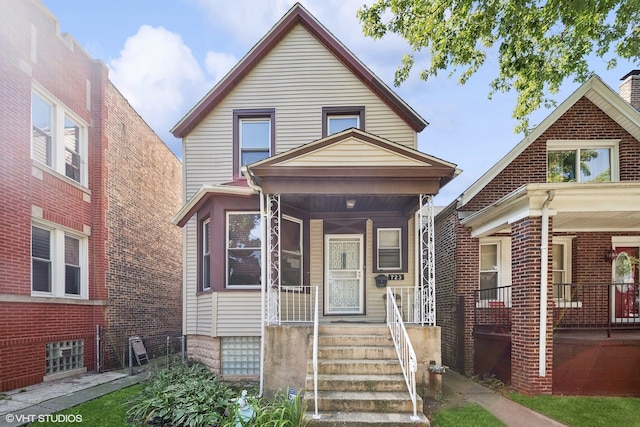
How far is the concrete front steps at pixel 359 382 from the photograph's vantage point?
5402 mm

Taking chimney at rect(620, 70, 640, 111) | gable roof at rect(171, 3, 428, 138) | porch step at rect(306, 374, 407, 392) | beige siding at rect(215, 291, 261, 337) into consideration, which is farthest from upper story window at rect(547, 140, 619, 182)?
beige siding at rect(215, 291, 261, 337)

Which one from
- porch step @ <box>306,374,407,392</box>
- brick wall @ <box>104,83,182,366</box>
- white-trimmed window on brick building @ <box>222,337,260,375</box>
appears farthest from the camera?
brick wall @ <box>104,83,182,366</box>

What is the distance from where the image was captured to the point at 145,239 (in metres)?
13.0

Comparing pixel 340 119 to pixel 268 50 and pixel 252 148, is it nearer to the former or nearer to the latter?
pixel 252 148

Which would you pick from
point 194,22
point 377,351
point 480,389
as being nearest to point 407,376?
Answer: point 377,351

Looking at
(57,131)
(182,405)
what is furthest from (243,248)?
(57,131)

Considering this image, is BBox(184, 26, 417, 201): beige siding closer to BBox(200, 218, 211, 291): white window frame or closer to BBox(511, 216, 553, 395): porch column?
BBox(200, 218, 211, 291): white window frame

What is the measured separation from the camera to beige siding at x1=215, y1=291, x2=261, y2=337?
8125 millimetres

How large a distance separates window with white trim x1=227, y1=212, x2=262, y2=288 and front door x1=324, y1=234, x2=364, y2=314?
73.2 inches

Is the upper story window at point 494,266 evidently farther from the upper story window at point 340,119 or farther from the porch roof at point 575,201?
the upper story window at point 340,119

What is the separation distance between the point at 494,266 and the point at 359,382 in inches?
221

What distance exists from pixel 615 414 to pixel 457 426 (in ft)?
8.79

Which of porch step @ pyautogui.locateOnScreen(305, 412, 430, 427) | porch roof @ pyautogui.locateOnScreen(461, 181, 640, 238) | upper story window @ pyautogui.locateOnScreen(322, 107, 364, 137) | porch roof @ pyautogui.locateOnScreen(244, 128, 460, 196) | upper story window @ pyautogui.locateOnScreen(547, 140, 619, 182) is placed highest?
upper story window @ pyautogui.locateOnScreen(322, 107, 364, 137)

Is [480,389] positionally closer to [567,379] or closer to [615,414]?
[567,379]
